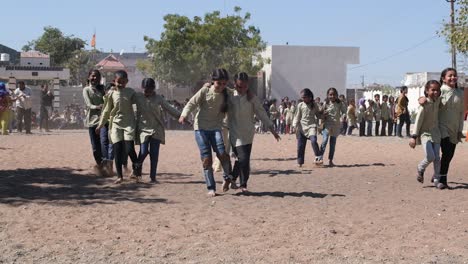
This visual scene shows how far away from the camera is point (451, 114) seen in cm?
977

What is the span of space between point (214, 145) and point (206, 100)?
59 centimetres

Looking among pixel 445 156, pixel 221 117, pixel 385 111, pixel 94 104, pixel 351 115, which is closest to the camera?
pixel 221 117

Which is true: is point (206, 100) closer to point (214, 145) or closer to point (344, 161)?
point (214, 145)

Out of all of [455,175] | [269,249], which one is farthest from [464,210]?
[455,175]

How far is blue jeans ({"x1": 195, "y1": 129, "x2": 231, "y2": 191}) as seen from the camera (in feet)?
29.0

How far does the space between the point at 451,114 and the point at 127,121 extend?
14.8 ft

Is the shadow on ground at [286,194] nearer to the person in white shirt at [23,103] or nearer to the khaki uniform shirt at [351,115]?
the person in white shirt at [23,103]

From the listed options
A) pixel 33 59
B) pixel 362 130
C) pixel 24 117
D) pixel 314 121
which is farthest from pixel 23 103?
pixel 33 59

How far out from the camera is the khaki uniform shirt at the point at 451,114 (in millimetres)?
9773

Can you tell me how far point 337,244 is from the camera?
6.16m

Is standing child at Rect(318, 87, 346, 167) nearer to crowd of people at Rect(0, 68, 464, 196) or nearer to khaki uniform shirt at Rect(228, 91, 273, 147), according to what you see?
crowd of people at Rect(0, 68, 464, 196)

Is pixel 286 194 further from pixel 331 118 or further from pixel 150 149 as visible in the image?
pixel 331 118

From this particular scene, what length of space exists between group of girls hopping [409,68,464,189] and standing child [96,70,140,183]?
4.00 m

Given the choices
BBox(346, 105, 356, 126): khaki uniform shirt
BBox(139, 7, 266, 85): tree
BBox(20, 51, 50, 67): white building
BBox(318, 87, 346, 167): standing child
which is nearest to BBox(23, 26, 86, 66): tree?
BBox(20, 51, 50, 67): white building
